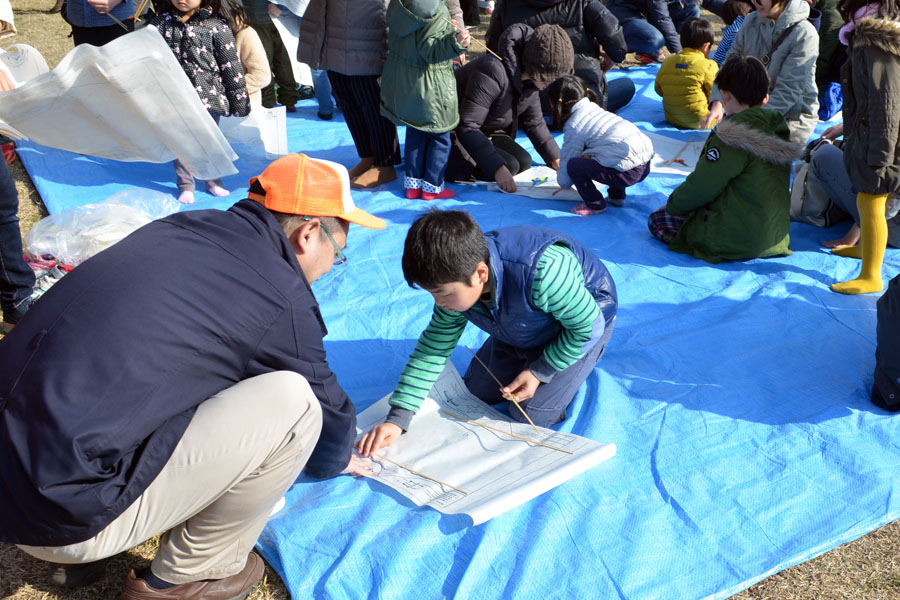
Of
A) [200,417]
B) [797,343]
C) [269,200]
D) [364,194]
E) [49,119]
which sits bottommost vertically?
[364,194]

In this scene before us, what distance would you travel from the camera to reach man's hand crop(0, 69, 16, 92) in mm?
3215

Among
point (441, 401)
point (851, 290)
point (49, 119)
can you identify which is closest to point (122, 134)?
point (49, 119)

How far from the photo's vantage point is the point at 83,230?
312cm

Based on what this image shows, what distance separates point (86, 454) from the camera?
1.30 metres

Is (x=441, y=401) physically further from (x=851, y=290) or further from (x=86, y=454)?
(x=851, y=290)

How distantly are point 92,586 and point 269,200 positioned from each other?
3.30 ft

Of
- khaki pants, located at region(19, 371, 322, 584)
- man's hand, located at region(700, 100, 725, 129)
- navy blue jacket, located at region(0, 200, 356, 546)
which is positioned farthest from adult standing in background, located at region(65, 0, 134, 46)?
man's hand, located at region(700, 100, 725, 129)

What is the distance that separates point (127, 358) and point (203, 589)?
0.64 metres

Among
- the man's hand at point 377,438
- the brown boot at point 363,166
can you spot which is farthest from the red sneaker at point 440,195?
the man's hand at point 377,438

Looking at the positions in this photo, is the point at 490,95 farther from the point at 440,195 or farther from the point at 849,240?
the point at 849,240

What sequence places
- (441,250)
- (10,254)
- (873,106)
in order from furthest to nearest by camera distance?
(873,106)
(10,254)
(441,250)

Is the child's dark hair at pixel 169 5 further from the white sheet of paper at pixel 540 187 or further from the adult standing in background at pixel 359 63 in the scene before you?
the white sheet of paper at pixel 540 187

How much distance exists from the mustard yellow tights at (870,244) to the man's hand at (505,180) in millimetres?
1624

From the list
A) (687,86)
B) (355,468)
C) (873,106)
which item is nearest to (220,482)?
(355,468)
